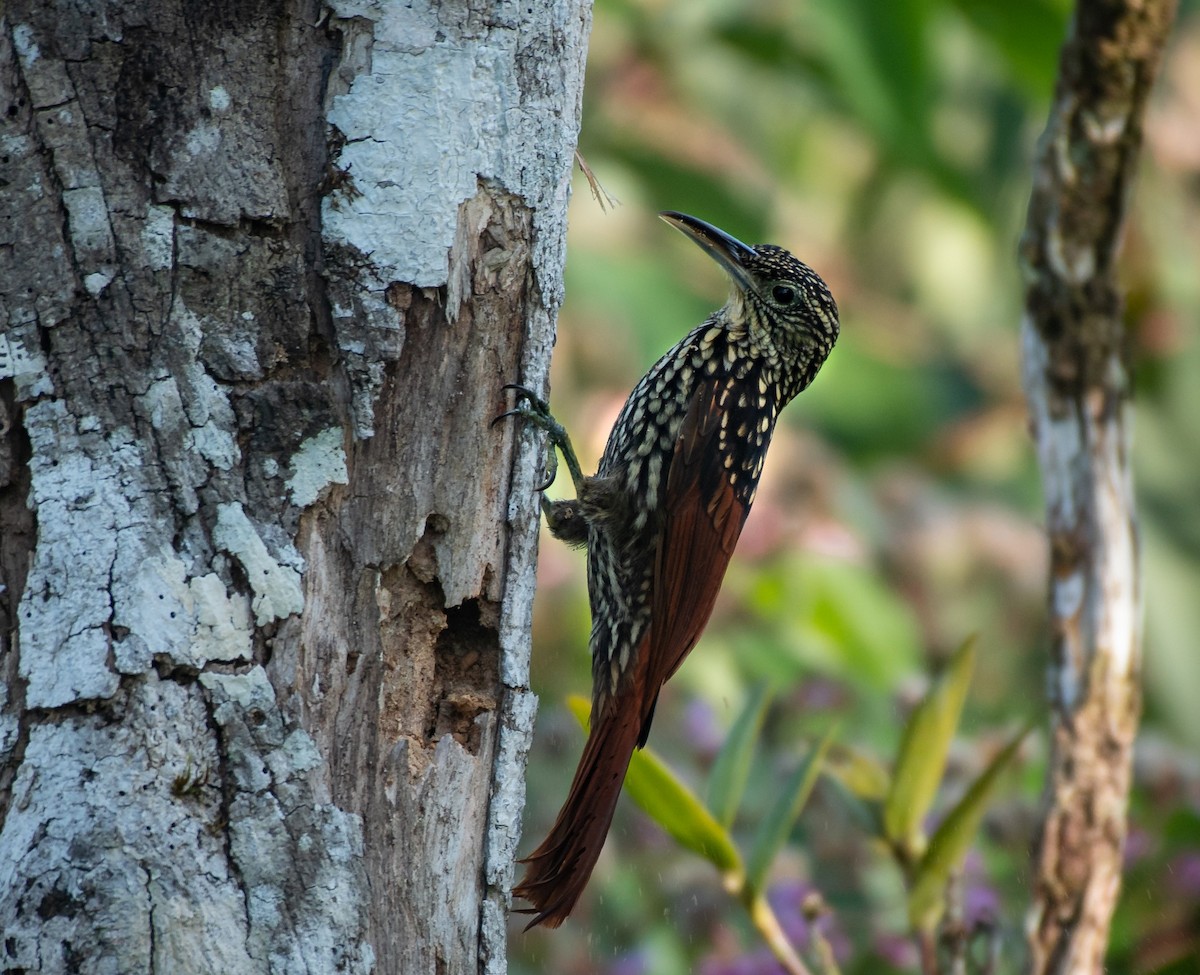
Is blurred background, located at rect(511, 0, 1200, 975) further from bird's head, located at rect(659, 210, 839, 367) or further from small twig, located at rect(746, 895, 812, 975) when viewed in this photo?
bird's head, located at rect(659, 210, 839, 367)

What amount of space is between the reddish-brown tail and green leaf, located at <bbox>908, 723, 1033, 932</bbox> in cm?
58

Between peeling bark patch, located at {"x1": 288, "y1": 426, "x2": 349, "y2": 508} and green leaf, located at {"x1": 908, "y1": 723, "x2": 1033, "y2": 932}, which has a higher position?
peeling bark patch, located at {"x1": 288, "y1": 426, "x2": 349, "y2": 508}

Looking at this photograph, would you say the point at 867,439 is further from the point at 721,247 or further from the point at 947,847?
the point at 947,847

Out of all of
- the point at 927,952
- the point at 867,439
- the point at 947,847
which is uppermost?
the point at 867,439

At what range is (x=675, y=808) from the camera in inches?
95.9

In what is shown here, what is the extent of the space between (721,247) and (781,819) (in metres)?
1.27

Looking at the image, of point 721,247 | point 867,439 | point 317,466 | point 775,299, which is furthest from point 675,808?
point 867,439

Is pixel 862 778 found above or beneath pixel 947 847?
above

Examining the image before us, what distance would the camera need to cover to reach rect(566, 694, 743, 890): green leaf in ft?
7.87

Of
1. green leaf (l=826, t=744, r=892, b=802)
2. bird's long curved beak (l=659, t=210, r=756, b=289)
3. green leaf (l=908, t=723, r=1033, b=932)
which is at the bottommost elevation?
green leaf (l=908, t=723, r=1033, b=932)

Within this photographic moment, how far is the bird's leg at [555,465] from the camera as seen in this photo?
79.9 inches

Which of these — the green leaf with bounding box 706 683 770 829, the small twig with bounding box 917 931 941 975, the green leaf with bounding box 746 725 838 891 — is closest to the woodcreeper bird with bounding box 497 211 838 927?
the green leaf with bounding box 706 683 770 829

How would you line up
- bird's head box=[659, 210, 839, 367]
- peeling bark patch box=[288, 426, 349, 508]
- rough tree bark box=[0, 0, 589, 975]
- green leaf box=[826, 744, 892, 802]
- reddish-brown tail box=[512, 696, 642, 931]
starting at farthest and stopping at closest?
bird's head box=[659, 210, 839, 367] < green leaf box=[826, 744, 892, 802] < reddish-brown tail box=[512, 696, 642, 931] < peeling bark patch box=[288, 426, 349, 508] < rough tree bark box=[0, 0, 589, 975]

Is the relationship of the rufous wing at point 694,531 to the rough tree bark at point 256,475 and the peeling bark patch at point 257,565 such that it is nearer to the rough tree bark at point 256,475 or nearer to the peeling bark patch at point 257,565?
the rough tree bark at point 256,475
